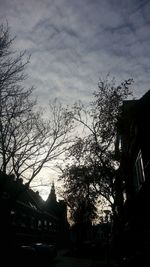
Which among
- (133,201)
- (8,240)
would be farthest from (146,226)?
(8,240)

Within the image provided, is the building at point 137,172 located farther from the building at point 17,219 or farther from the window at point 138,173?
the building at point 17,219

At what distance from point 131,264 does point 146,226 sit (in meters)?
3.12

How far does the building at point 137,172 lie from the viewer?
13695mm

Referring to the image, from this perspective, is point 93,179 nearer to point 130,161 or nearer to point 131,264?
point 130,161

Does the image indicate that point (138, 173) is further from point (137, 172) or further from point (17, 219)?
point (17, 219)

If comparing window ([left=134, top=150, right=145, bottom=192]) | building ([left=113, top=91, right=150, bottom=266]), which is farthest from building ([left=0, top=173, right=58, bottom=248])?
window ([left=134, top=150, right=145, bottom=192])

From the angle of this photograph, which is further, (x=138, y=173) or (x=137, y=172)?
(x=137, y=172)

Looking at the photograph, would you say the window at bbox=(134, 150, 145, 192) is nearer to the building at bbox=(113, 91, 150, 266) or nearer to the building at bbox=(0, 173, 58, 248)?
the building at bbox=(113, 91, 150, 266)

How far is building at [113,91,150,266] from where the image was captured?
1370 centimetres

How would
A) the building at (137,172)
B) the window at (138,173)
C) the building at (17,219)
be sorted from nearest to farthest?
the building at (137,172)
the window at (138,173)
the building at (17,219)

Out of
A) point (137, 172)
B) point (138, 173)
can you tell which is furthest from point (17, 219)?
point (138, 173)

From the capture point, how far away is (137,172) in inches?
676

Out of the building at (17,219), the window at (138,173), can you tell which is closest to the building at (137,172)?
the window at (138,173)

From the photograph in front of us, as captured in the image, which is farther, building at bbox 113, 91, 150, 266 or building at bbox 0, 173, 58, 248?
building at bbox 0, 173, 58, 248
